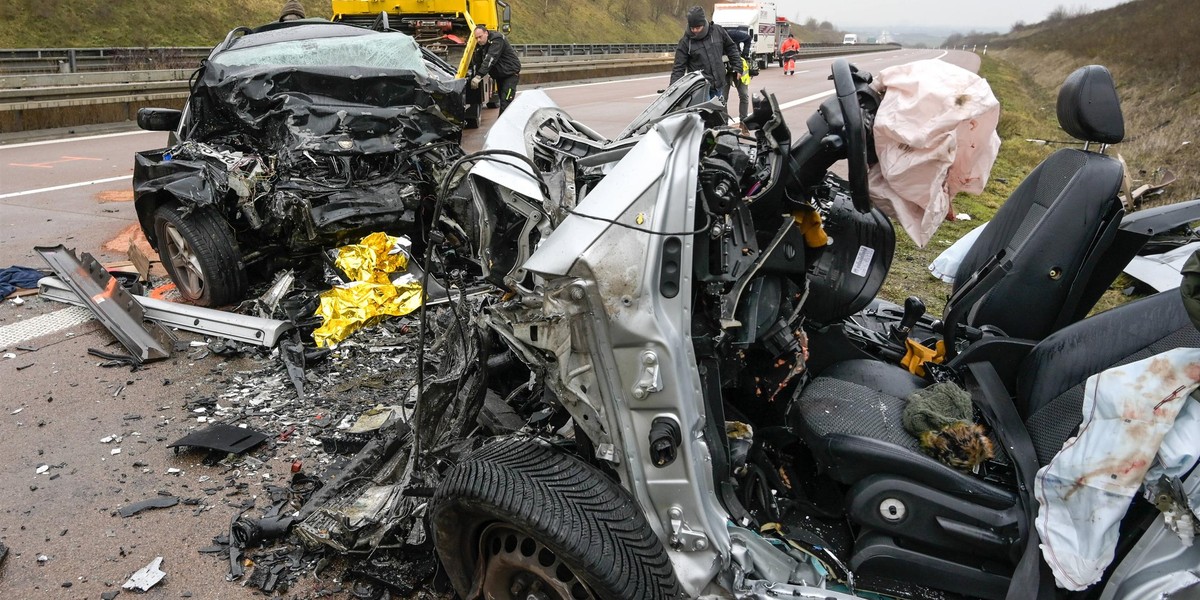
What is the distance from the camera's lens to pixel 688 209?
206cm

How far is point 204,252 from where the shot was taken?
16.9 ft

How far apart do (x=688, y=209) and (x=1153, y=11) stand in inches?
1605

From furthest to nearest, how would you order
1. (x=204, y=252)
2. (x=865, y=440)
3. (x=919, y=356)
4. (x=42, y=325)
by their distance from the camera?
(x=204, y=252)
(x=42, y=325)
(x=919, y=356)
(x=865, y=440)

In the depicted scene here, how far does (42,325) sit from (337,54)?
9.67 ft

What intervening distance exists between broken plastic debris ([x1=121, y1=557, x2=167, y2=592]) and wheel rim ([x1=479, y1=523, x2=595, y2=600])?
1303 millimetres

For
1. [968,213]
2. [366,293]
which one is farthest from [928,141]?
[968,213]

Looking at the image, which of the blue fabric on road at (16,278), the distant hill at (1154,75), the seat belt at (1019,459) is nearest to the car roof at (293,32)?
the blue fabric on road at (16,278)

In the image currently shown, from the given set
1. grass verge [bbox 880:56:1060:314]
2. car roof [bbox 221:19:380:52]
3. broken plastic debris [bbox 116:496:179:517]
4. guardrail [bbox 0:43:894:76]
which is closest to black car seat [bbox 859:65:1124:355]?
grass verge [bbox 880:56:1060:314]

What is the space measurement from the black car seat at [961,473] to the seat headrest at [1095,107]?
0.73 m

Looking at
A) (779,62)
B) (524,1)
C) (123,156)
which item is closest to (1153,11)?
(779,62)

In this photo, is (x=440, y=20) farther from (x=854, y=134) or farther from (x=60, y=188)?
(x=854, y=134)

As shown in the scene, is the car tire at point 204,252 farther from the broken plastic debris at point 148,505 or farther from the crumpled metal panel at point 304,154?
the broken plastic debris at point 148,505

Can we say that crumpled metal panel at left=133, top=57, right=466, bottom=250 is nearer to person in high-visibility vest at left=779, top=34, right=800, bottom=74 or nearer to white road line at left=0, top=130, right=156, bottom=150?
white road line at left=0, top=130, right=156, bottom=150

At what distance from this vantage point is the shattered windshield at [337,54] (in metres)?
6.05
